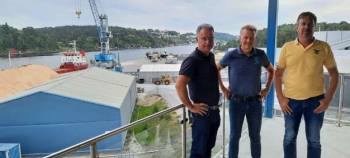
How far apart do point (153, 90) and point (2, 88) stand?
8818 mm

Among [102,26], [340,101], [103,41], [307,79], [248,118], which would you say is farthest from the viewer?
[102,26]

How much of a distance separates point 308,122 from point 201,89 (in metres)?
0.82

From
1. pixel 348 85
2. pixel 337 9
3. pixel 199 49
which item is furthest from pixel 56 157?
pixel 337 9

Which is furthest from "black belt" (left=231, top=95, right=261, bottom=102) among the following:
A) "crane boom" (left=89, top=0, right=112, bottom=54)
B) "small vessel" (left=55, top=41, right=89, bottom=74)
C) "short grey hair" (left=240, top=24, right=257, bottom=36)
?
"crane boom" (left=89, top=0, right=112, bottom=54)

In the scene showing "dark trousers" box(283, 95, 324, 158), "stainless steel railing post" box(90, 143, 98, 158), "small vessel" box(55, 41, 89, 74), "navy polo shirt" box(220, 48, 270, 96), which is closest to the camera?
"stainless steel railing post" box(90, 143, 98, 158)

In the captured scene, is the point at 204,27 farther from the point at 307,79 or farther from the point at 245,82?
the point at 307,79

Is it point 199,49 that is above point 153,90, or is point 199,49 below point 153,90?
above

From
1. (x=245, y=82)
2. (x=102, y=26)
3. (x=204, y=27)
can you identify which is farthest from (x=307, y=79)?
Answer: (x=102, y=26)

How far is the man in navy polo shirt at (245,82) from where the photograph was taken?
219cm

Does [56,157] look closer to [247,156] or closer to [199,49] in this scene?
[199,49]

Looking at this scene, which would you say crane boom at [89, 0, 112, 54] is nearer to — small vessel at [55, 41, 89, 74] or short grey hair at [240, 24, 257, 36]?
small vessel at [55, 41, 89, 74]

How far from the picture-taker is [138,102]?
1920cm

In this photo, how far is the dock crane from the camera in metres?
38.1

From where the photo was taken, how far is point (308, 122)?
2.09 meters
